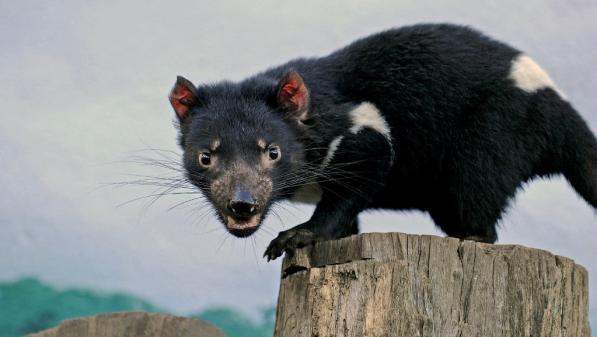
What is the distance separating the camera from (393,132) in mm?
6777

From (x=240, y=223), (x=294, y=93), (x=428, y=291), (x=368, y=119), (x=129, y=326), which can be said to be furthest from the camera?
(x=368, y=119)

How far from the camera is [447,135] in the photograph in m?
6.78

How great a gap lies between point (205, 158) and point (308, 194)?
44.8 inches

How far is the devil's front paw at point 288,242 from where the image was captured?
5.42 m

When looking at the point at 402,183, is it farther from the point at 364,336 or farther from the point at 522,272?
the point at 364,336

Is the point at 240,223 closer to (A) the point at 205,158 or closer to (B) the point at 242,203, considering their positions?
(B) the point at 242,203

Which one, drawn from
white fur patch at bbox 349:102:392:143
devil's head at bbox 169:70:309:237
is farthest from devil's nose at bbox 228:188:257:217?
white fur patch at bbox 349:102:392:143

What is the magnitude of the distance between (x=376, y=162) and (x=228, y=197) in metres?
1.39

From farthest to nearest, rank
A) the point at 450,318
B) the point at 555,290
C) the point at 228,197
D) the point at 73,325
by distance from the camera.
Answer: the point at 228,197 < the point at 555,290 < the point at 450,318 < the point at 73,325

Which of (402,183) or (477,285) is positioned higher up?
(402,183)

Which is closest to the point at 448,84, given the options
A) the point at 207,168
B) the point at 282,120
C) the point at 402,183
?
the point at 402,183


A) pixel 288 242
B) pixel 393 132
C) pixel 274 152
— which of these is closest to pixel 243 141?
pixel 274 152

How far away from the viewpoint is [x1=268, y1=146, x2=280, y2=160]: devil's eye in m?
6.05

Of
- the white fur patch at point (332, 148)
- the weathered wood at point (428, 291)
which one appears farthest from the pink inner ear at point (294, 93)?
the weathered wood at point (428, 291)
